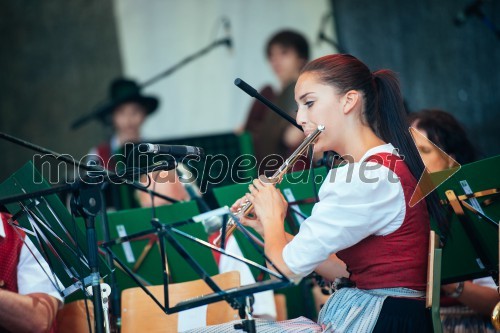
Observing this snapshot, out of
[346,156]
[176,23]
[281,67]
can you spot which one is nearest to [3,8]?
[176,23]

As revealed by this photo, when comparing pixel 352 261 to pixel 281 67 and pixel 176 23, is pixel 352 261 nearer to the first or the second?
pixel 281 67

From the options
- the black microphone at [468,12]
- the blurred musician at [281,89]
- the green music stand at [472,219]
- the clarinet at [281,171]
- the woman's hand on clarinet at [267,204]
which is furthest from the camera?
the blurred musician at [281,89]

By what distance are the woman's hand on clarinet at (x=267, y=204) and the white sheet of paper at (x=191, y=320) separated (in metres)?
0.84

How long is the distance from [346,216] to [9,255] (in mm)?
1475

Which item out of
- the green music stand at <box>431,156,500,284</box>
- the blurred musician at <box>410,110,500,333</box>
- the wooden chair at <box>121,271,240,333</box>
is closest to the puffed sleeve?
the green music stand at <box>431,156,500,284</box>

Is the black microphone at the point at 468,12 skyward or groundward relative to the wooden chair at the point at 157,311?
skyward

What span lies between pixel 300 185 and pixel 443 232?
0.70 meters

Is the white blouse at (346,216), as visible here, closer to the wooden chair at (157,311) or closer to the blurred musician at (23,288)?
the wooden chair at (157,311)

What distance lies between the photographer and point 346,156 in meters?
2.87

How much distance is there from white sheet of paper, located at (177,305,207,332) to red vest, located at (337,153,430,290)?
0.89 meters

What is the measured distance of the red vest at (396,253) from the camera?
2662 millimetres

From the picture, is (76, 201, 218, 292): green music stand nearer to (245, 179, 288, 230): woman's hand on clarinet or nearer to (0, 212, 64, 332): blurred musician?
(0, 212, 64, 332): blurred musician

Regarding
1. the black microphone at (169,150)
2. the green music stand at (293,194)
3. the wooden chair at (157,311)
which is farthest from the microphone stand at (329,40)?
the black microphone at (169,150)

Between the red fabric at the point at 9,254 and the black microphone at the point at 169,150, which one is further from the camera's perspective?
the red fabric at the point at 9,254
